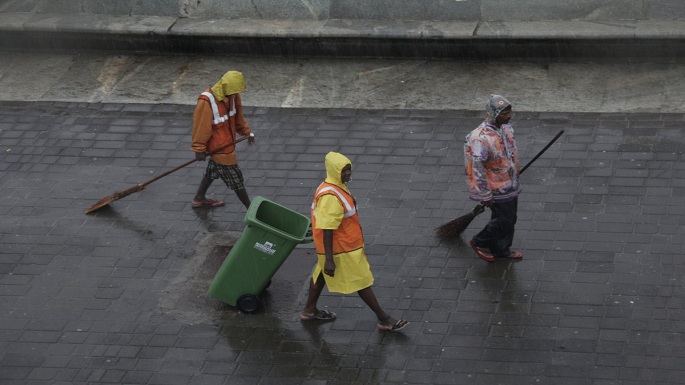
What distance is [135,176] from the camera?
38.8ft

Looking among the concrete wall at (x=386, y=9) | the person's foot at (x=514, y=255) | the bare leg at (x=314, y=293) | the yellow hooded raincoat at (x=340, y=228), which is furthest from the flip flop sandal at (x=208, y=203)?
the concrete wall at (x=386, y=9)

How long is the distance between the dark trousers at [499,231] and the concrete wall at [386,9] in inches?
180

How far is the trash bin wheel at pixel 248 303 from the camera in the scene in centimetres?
941

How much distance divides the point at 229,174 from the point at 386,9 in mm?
4209

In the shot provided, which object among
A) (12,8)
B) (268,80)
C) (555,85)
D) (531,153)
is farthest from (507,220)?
(12,8)

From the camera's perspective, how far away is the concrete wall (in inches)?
539

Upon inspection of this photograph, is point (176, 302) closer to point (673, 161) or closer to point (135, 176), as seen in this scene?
point (135, 176)

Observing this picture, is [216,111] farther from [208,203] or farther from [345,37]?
[345,37]

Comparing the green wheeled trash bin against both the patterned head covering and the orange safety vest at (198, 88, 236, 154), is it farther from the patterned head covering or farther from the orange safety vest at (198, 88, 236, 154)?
the patterned head covering

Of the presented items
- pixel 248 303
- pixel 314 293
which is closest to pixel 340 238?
pixel 314 293

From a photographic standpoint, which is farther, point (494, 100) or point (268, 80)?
point (268, 80)

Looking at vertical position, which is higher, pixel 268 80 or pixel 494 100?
pixel 494 100

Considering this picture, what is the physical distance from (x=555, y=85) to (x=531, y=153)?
1575 millimetres

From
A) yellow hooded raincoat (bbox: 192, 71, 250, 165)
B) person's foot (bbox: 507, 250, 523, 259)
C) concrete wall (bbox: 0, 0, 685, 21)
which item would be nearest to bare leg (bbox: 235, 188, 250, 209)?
yellow hooded raincoat (bbox: 192, 71, 250, 165)
